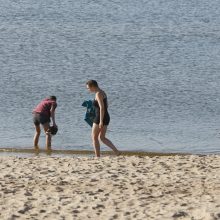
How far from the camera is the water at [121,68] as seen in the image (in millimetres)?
24797

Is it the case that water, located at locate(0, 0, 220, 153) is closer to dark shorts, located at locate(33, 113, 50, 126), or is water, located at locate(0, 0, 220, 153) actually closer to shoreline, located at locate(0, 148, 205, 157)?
shoreline, located at locate(0, 148, 205, 157)

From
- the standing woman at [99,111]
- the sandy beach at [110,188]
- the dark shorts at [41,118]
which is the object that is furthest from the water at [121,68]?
the sandy beach at [110,188]

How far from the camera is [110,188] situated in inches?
564

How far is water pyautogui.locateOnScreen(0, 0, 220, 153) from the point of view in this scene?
24.8 meters

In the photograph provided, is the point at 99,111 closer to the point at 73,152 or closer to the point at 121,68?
the point at 73,152

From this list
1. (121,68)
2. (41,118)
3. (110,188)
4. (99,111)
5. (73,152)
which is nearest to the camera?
(110,188)

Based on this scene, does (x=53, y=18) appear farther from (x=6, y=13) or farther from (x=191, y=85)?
(x=191, y=85)

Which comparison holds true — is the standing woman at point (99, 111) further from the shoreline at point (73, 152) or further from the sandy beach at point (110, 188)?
the shoreline at point (73, 152)

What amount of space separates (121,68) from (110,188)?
24782mm

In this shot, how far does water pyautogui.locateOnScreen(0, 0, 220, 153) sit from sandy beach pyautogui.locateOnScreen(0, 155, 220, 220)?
5.50m

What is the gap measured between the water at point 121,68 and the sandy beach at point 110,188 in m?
5.50

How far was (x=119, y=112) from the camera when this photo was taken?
28766 mm

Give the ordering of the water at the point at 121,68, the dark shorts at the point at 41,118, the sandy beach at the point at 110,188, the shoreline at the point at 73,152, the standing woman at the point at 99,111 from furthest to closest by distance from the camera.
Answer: the water at the point at 121,68
the shoreline at the point at 73,152
the dark shorts at the point at 41,118
the standing woman at the point at 99,111
the sandy beach at the point at 110,188

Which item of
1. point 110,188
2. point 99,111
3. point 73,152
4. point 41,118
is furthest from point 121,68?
point 110,188
